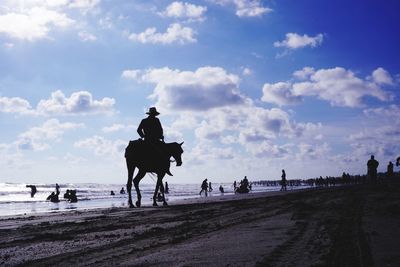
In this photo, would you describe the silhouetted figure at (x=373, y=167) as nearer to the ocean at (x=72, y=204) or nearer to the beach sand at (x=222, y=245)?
the ocean at (x=72, y=204)

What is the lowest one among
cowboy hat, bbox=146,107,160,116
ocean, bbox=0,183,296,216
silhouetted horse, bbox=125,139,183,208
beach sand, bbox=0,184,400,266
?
ocean, bbox=0,183,296,216

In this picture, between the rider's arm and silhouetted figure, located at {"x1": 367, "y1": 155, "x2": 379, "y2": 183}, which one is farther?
silhouetted figure, located at {"x1": 367, "y1": 155, "x2": 379, "y2": 183}

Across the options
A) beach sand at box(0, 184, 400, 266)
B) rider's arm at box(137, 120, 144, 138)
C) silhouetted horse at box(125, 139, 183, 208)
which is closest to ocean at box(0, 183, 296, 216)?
silhouetted horse at box(125, 139, 183, 208)

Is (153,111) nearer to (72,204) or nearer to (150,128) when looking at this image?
(150,128)

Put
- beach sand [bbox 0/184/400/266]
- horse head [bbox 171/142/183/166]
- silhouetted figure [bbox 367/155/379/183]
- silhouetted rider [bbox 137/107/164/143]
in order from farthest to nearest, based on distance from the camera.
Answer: silhouetted figure [bbox 367/155/379/183] → horse head [bbox 171/142/183/166] → silhouetted rider [bbox 137/107/164/143] → beach sand [bbox 0/184/400/266]

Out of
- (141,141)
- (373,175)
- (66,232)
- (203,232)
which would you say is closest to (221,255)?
(203,232)

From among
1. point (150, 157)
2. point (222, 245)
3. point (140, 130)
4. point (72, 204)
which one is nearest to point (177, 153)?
point (150, 157)

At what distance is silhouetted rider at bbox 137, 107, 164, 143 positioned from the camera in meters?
14.4

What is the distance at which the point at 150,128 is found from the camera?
47.2ft

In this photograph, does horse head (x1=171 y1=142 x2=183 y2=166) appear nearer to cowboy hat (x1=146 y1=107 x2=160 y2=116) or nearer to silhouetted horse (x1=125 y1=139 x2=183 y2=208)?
silhouetted horse (x1=125 y1=139 x2=183 y2=208)

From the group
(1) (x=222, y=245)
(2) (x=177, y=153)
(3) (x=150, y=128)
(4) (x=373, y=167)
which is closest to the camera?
(1) (x=222, y=245)

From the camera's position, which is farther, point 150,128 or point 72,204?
point 72,204

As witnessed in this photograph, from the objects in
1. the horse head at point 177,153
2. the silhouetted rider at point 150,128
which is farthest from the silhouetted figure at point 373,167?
the silhouetted rider at point 150,128

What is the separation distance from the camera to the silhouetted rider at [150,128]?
565 inches
